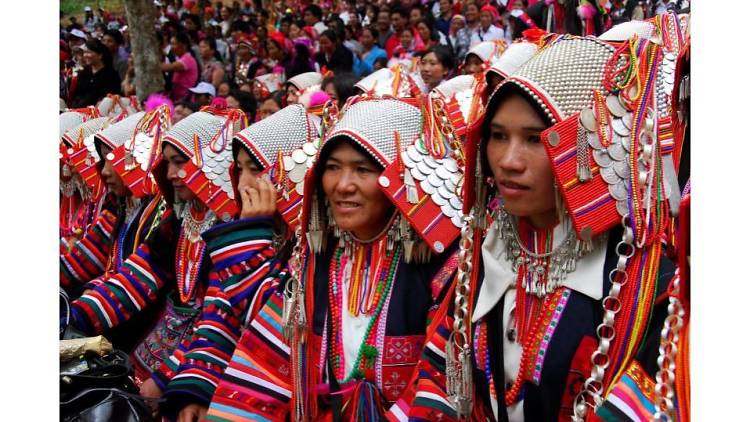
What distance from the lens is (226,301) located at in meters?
3.72

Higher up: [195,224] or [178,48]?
[195,224]

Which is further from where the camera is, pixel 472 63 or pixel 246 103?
pixel 246 103

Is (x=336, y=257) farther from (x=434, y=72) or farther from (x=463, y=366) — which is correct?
(x=434, y=72)

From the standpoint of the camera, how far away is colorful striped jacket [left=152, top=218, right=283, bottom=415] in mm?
3471

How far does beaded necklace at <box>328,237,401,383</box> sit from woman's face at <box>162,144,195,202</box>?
150cm

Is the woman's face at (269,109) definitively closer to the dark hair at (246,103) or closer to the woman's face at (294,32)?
the dark hair at (246,103)

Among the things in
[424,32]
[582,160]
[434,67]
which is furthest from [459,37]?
[582,160]

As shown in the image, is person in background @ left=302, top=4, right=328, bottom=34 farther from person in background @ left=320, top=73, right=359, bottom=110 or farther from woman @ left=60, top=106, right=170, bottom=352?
woman @ left=60, top=106, right=170, bottom=352

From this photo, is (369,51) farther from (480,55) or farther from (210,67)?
(480,55)

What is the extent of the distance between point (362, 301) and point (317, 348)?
0.25 meters

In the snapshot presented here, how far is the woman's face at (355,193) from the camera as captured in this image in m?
3.10

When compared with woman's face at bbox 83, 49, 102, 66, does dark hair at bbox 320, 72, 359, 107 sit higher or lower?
higher

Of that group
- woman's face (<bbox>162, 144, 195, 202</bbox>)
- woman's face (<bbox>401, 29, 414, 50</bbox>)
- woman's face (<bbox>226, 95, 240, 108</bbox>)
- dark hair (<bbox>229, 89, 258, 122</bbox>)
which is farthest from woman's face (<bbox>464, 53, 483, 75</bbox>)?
woman's face (<bbox>401, 29, 414, 50</bbox>)

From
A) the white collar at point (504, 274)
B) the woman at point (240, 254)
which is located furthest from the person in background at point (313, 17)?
the white collar at point (504, 274)
